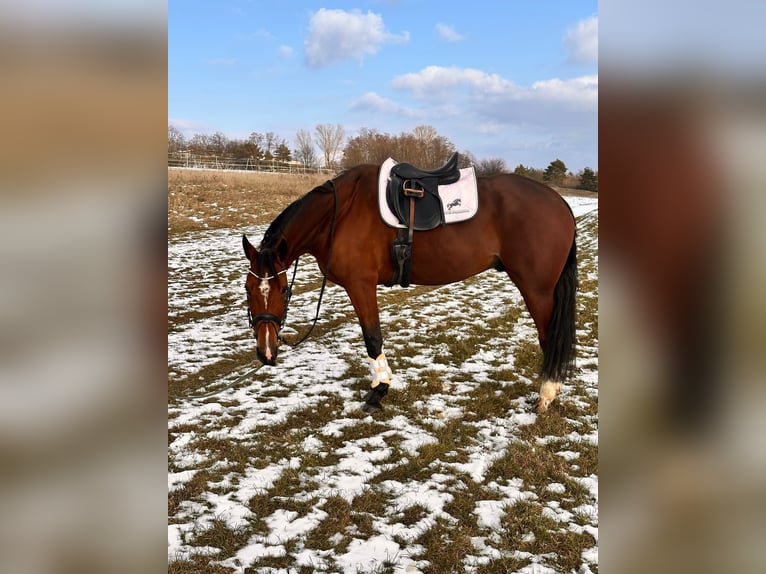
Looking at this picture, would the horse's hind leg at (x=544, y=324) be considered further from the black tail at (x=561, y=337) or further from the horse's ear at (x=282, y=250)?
the horse's ear at (x=282, y=250)

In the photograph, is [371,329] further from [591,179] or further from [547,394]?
[591,179]

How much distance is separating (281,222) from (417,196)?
1228 mm

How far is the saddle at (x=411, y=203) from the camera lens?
12.9ft

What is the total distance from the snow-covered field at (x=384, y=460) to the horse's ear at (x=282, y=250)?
137 cm

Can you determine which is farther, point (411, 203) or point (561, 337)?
point (411, 203)

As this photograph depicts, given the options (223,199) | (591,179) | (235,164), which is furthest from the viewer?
(235,164)

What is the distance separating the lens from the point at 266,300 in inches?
145

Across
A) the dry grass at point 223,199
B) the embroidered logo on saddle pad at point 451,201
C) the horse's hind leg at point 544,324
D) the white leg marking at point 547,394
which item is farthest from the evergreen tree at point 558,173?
the dry grass at point 223,199

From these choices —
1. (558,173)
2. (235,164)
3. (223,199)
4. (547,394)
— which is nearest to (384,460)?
(547,394)
